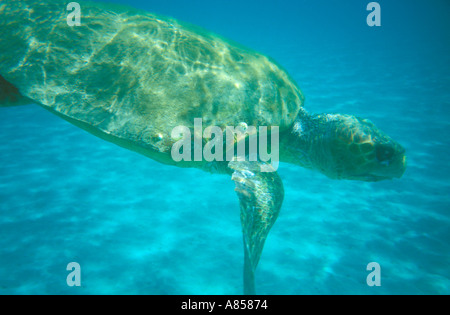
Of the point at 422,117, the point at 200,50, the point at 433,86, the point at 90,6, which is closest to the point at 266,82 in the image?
the point at 200,50

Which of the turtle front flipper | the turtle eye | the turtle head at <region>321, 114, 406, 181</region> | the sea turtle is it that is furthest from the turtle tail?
the turtle eye

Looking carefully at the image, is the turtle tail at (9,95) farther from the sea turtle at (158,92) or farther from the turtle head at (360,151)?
the turtle head at (360,151)

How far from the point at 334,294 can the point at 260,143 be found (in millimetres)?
2973

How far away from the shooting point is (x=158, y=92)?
12.1 ft

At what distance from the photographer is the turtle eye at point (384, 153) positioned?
154 inches

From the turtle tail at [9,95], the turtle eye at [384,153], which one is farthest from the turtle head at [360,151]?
the turtle tail at [9,95]

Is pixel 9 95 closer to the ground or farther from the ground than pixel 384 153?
farther from the ground

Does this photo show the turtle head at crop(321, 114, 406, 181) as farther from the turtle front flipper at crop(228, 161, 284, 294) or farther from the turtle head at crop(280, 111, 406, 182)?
the turtle front flipper at crop(228, 161, 284, 294)

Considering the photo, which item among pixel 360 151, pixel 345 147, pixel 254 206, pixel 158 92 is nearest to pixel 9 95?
pixel 158 92

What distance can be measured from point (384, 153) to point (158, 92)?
3.72m

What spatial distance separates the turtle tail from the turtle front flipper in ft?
13.6

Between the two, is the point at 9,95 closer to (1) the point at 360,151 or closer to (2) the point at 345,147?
(2) the point at 345,147
